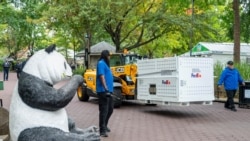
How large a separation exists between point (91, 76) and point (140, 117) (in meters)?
Answer: 4.40

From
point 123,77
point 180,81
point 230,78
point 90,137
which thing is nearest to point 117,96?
point 123,77

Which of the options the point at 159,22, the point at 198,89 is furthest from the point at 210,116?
the point at 159,22

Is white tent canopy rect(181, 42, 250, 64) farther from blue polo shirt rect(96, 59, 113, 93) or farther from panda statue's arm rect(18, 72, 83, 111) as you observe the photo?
panda statue's arm rect(18, 72, 83, 111)

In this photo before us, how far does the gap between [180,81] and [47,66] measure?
26.4 feet

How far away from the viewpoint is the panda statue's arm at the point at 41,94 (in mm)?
3762

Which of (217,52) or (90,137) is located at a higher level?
(217,52)

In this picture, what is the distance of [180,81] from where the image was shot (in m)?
11.6

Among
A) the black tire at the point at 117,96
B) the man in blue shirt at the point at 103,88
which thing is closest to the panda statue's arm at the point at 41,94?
the man in blue shirt at the point at 103,88

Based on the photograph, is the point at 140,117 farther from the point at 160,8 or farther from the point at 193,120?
the point at 160,8

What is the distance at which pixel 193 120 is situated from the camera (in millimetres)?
11305

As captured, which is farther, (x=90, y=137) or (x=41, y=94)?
(x=90, y=137)

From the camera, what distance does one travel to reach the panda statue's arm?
12.3 ft

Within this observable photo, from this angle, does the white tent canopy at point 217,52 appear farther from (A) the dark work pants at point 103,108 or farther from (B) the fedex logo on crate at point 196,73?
(A) the dark work pants at point 103,108

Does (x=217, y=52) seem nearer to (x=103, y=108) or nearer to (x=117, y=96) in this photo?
(x=117, y=96)
